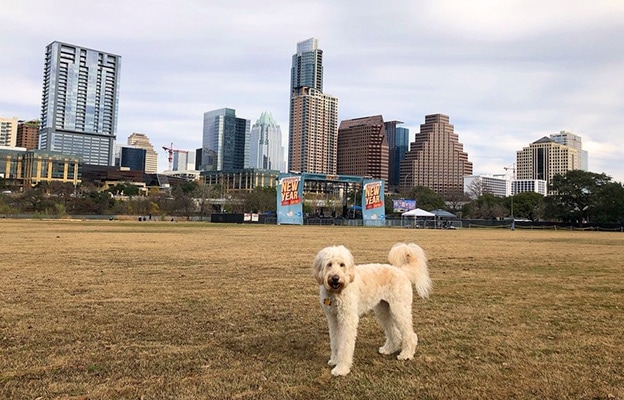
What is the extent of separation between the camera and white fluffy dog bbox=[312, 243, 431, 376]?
429cm

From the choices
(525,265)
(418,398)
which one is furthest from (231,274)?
(525,265)

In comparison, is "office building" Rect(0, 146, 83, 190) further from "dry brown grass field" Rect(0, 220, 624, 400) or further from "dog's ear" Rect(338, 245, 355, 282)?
"dog's ear" Rect(338, 245, 355, 282)

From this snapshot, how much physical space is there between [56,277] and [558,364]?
963cm

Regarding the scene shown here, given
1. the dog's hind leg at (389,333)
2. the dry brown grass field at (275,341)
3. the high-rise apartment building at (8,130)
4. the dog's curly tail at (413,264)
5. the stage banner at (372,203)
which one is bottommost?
the dry brown grass field at (275,341)

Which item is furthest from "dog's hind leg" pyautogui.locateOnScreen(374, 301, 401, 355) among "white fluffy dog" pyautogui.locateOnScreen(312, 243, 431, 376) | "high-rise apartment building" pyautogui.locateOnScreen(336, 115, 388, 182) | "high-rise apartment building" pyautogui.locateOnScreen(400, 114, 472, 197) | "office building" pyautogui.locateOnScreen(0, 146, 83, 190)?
"high-rise apartment building" pyautogui.locateOnScreen(400, 114, 472, 197)

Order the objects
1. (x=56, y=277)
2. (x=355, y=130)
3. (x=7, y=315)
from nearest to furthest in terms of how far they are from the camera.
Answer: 1. (x=7, y=315)
2. (x=56, y=277)
3. (x=355, y=130)

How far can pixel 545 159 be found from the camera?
527ft

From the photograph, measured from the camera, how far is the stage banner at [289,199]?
5491 centimetres

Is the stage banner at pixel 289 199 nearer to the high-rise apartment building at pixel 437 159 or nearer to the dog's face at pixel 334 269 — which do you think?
the dog's face at pixel 334 269

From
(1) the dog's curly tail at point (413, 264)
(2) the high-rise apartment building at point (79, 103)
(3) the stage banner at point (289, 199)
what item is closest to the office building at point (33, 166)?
(2) the high-rise apartment building at point (79, 103)

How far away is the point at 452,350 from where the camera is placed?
4969 millimetres

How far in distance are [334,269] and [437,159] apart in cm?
16477

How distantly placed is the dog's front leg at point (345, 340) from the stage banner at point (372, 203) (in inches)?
2139

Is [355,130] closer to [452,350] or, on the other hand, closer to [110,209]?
[110,209]
